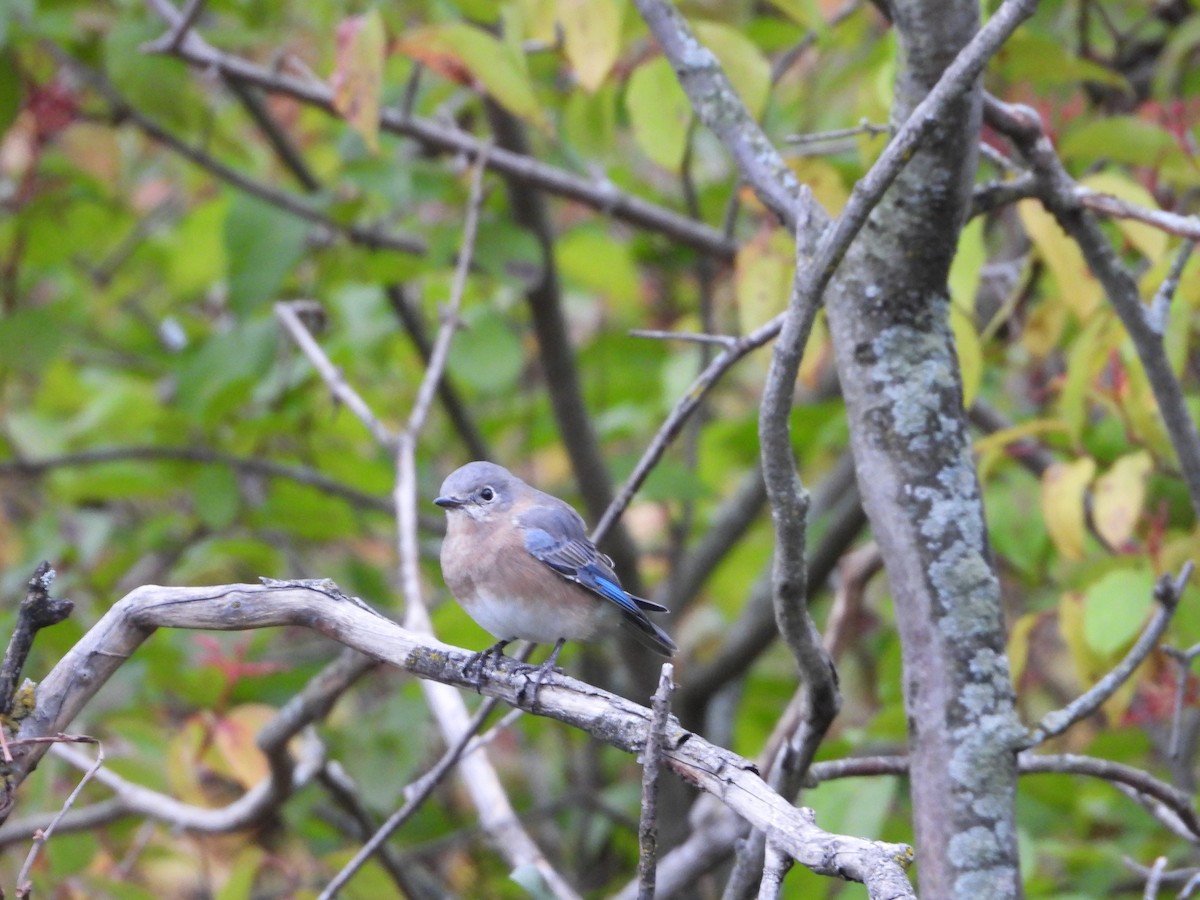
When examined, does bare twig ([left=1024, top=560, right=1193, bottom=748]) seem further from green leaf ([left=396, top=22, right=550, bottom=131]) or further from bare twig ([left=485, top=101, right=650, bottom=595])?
bare twig ([left=485, top=101, right=650, bottom=595])

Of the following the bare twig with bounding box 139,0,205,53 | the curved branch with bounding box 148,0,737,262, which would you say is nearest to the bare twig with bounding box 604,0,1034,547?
the curved branch with bounding box 148,0,737,262

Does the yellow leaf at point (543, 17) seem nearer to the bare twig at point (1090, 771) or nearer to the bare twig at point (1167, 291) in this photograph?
the bare twig at point (1167, 291)

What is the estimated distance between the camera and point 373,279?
16.6 ft

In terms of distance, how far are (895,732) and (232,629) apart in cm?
229

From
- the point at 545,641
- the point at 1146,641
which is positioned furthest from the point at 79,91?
the point at 1146,641

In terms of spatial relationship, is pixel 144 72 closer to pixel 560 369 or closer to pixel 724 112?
pixel 560 369

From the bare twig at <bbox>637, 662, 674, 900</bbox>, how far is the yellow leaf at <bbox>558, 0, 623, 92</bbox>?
2.02 metres

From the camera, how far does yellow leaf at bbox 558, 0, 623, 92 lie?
3.27 metres

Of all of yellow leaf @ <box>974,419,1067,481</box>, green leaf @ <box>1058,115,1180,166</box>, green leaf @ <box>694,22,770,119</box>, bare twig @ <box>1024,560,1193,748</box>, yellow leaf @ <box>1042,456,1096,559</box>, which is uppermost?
green leaf @ <box>1058,115,1180,166</box>

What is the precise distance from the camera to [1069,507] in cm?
340

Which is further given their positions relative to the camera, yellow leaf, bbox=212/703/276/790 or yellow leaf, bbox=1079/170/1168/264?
yellow leaf, bbox=212/703/276/790

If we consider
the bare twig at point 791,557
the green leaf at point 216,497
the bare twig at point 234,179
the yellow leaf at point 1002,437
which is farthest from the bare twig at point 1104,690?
the green leaf at point 216,497

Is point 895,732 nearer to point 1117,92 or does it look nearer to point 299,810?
point 299,810

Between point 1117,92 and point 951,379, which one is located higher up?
point 1117,92
